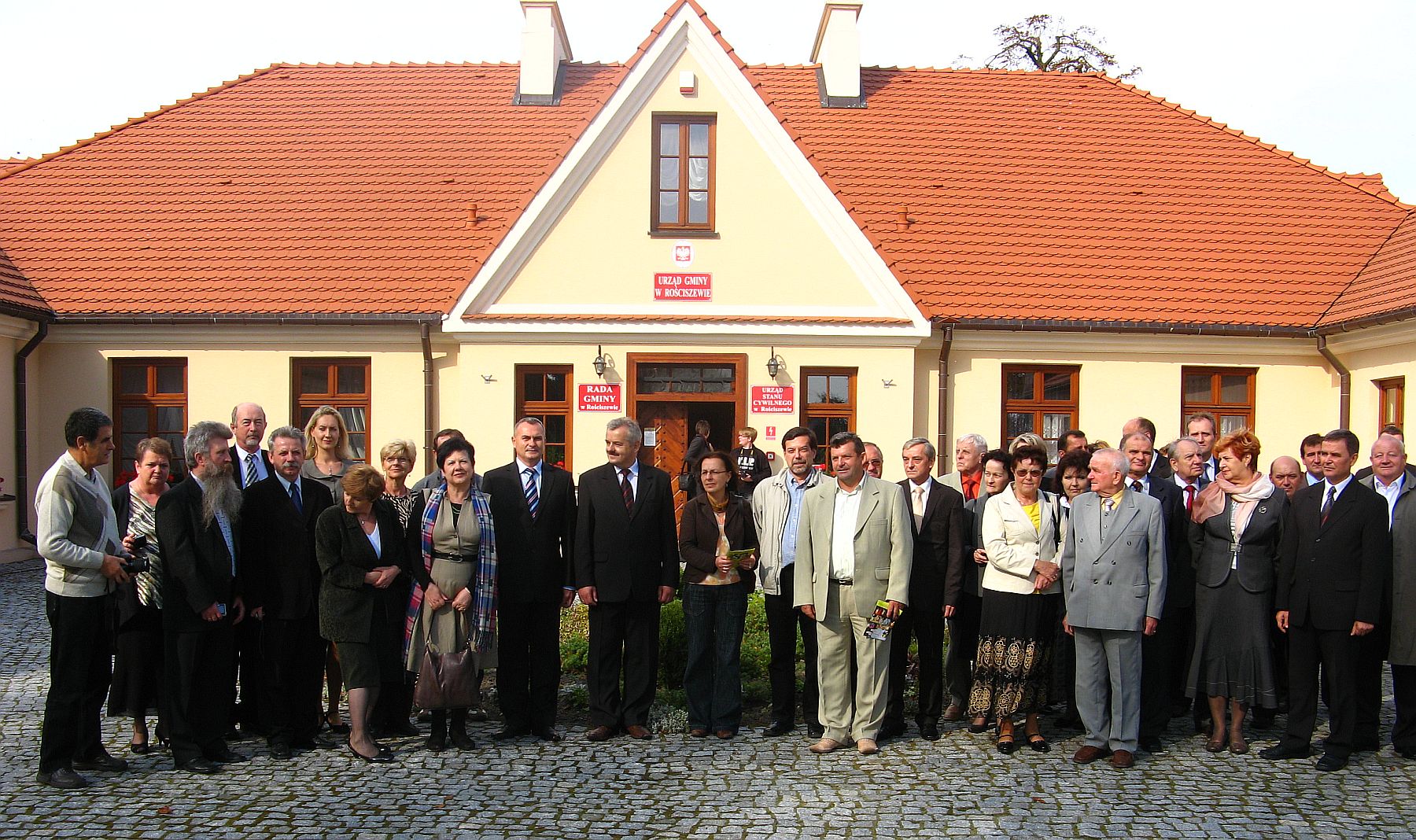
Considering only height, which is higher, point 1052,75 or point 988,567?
point 1052,75

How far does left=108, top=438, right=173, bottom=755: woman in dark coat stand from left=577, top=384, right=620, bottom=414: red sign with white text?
7.90 meters

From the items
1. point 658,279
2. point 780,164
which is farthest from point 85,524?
point 780,164

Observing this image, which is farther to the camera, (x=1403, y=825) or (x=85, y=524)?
(x=85, y=524)

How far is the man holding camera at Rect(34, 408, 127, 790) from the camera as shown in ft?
18.8

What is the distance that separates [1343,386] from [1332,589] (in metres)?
9.65

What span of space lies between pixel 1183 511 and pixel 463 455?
4415 mm

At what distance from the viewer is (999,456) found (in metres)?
7.22

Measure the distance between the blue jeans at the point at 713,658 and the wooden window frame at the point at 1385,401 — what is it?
1020 centimetres

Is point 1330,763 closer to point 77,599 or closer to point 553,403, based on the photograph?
point 77,599

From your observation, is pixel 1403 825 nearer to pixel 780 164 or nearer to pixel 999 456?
pixel 999 456

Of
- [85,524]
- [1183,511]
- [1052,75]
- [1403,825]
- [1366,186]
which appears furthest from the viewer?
[1052,75]

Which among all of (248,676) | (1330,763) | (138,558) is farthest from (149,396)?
(1330,763)

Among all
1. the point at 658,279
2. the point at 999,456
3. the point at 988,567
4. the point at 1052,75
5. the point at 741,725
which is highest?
the point at 1052,75

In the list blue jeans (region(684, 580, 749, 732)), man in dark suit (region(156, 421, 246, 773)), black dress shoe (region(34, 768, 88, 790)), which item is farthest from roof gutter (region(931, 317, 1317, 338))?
black dress shoe (region(34, 768, 88, 790))
